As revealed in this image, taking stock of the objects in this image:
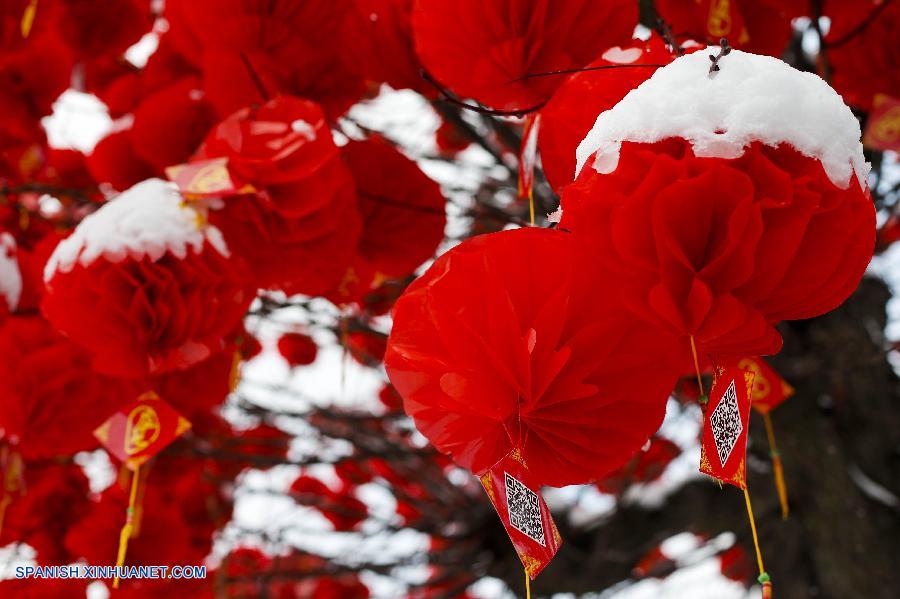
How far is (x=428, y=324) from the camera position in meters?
0.64

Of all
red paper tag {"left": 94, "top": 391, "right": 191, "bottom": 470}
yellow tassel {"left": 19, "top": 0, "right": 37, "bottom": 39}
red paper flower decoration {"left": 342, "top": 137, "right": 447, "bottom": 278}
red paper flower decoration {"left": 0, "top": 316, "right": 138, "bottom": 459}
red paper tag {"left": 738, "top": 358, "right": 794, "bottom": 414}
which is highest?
yellow tassel {"left": 19, "top": 0, "right": 37, "bottom": 39}

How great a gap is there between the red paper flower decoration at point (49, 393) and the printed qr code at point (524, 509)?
840 mm

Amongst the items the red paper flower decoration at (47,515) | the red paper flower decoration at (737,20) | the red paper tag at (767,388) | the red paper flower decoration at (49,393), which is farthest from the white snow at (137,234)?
the red paper flower decoration at (47,515)

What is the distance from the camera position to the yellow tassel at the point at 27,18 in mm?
1450

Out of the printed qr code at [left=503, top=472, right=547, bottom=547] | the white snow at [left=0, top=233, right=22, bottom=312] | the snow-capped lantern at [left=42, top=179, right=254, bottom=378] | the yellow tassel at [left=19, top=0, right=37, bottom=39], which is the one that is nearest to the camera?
the printed qr code at [left=503, top=472, right=547, bottom=547]

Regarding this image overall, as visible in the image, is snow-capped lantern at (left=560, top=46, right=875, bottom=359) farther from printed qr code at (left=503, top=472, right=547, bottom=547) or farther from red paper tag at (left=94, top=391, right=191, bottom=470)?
red paper tag at (left=94, top=391, right=191, bottom=470)

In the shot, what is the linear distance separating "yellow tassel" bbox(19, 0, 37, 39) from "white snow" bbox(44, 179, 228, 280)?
0.67 meters

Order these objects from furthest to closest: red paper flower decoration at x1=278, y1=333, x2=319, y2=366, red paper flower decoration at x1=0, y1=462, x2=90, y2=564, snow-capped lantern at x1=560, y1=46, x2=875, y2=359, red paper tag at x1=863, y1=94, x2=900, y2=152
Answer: red paper flower decoration at x1=278, y1=333, x2=319, y2=366 < red paper flower decoration at x1=0, y1=462, x2=90, y2=564 < red paper tag at x1=863, y1=94, x2=900, y2=152 < snow-capped lantern at x1=560, y1=46, x2=875, y2=359

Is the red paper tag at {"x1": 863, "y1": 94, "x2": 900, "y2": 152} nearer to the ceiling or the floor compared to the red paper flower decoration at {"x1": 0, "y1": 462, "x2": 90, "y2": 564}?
nearer to the ceiling

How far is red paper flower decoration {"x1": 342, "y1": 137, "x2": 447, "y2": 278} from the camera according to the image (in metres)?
1.16

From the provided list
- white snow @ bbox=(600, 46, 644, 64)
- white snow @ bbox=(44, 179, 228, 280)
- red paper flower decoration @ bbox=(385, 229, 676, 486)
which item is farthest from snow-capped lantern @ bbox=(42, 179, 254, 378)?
white snow @ bbox=(600, 46, 644, 64)

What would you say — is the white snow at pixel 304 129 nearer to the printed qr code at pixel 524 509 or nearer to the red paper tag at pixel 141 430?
the red paper tag at pixel 141 430

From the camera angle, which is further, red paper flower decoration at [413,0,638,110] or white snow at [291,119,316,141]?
white snow at [291,119,316,141]

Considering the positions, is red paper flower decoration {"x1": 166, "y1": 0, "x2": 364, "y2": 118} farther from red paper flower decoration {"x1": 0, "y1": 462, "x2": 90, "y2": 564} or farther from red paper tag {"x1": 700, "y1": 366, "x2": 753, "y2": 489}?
red paper flower decoration {"x1": 0, "y1": 462, "x2": 90, "y2": 564}
